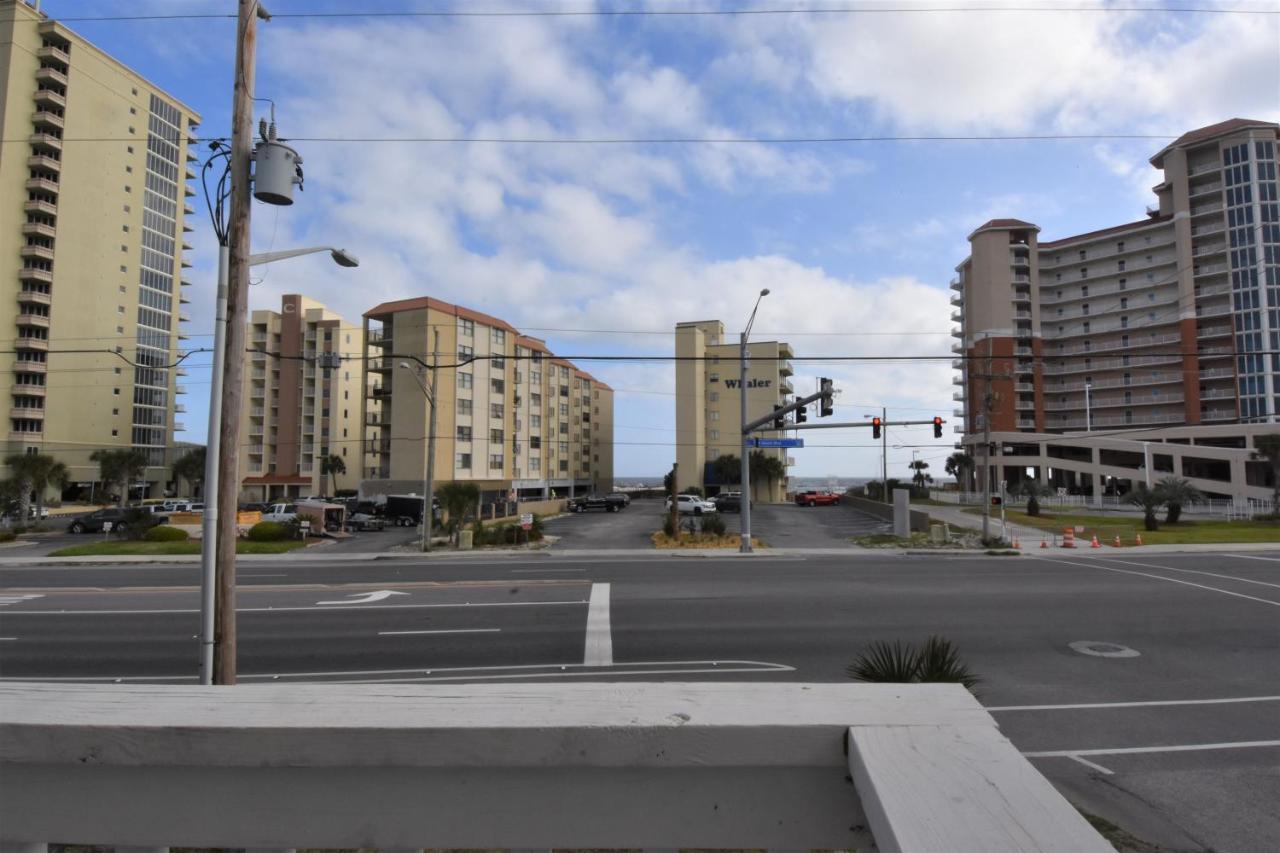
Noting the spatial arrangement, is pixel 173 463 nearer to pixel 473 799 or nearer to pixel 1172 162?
pixel 473 799

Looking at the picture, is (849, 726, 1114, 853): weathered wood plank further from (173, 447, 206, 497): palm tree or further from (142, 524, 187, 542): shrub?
(173, 447, 206, 497): palm tree

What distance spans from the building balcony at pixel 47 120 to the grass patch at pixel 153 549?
6368 cm

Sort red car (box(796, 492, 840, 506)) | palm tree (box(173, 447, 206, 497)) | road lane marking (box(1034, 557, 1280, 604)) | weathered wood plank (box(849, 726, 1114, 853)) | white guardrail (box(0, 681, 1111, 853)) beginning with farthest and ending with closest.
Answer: palm tree (box(173, 447, 206, 497))
red car (box(796, 492, 840, 506))
road lane marking (box(1034, 557, 1280, 604))
white guardrail (box(0, 681, 1111, 853))
weathered wood plank (box(849, 726, 1114, 853))

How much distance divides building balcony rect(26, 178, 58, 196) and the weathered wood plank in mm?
94021

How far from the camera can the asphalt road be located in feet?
23.3

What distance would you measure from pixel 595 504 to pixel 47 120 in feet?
221

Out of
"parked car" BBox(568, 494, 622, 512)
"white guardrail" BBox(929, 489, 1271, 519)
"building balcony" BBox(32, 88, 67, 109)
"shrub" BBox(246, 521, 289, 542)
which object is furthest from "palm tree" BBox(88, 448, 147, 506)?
"white guardrail" BBox(929, 489, 1271, 519)

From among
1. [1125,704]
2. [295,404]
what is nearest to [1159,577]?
[1125,704]

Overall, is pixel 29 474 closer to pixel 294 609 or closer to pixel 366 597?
pixel 366 597

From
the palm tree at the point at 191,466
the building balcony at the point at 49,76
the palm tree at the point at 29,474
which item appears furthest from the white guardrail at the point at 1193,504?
the building balcony at the point at 49,76

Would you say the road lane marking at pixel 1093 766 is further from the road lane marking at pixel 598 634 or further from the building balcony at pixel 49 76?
the building balcony at pixel 49 76

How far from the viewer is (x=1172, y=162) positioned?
3342 inches

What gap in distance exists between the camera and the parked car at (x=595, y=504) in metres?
60.3

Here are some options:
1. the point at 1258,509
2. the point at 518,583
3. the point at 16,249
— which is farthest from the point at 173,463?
the point at 1258,509
